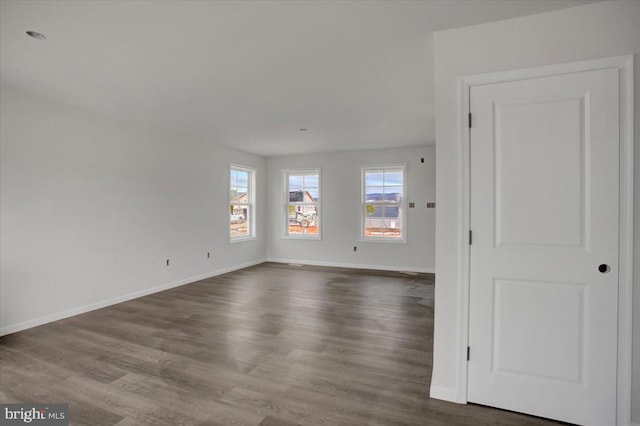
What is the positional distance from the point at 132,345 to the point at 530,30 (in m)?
4.02

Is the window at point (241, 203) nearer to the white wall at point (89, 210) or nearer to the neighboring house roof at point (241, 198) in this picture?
the neighboring house roof at point (241, 198)

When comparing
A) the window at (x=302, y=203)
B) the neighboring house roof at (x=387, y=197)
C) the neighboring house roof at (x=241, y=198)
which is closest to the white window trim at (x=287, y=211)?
the window at (x=302, y=203)

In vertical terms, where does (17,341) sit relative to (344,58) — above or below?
below

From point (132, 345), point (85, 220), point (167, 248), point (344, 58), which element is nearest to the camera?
point (344, 58)

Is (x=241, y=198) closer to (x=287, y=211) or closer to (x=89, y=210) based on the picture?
(x=287, y=211)

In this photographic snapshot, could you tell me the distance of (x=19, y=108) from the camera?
3578 mm

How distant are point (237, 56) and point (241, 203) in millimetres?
4884

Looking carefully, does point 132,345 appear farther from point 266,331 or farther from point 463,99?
point 463,99

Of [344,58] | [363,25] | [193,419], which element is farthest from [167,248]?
[363,25]

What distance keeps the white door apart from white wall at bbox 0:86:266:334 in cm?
440

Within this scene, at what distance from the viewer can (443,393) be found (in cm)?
228

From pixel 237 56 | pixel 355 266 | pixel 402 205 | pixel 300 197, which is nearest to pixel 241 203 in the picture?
pixel 300 197

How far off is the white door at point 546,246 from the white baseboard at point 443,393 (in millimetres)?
109

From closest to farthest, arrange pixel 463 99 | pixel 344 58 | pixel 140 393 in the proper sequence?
pixel 463 99 < pixel 140 393 < pixel 344 58
